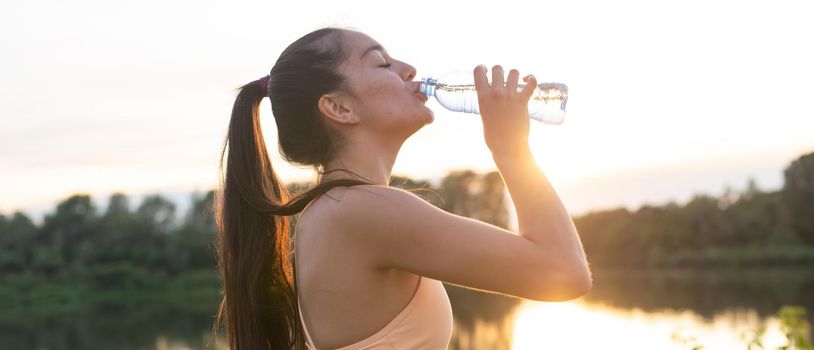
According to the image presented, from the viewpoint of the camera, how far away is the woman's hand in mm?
1445

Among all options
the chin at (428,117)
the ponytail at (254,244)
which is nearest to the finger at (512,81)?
the chin at (428,117)

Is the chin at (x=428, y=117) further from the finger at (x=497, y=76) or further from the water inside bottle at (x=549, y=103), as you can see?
the water inside bottle at (x=549, y=103)

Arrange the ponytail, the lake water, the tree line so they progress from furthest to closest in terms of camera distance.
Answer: the tree line < the lake water < the ponytail

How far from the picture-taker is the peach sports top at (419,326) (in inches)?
56.2

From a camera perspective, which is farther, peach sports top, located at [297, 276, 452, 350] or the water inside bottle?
the water inside bottle

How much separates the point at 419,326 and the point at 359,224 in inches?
7.7

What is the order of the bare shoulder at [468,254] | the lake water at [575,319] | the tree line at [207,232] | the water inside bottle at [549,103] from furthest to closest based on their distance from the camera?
the tree line at [207,232] → the lake water at [575,319] → the water inside bottle at [549,103] → the bare shoulder at [468,254]

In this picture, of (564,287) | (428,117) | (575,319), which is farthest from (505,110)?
(575,319)

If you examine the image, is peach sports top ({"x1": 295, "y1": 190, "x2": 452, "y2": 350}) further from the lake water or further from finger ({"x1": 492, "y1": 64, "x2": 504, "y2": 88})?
the lake water

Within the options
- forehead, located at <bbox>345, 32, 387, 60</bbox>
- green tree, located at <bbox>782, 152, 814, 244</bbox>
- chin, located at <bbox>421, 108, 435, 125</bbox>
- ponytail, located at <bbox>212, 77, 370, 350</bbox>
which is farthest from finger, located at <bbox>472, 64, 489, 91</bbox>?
Answer: green tree, located at <bbox>782, 152, 814, 244</bbox>

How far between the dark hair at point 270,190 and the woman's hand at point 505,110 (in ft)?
1.01

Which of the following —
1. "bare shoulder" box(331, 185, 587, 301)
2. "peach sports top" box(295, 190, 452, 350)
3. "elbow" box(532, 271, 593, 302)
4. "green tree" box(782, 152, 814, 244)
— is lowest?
"green tree" box(782, 152, 814, 244)

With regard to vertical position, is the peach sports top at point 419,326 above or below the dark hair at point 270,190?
below

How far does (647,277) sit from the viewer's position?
2117 inches
